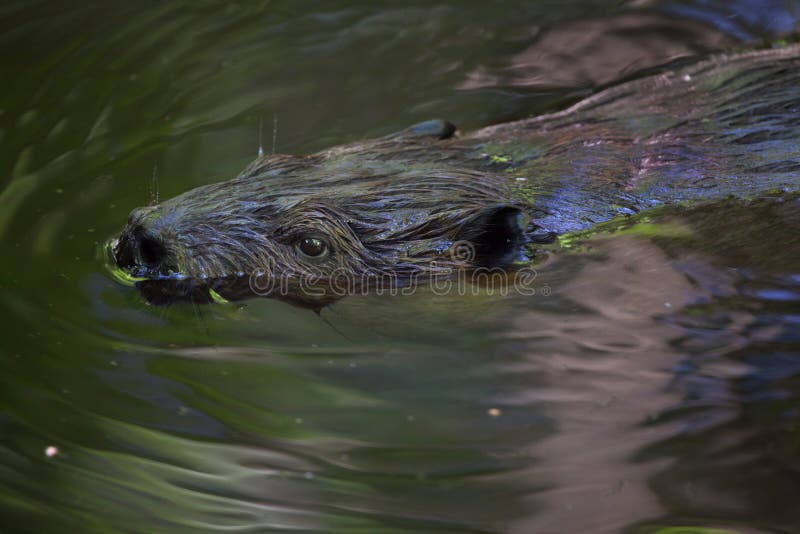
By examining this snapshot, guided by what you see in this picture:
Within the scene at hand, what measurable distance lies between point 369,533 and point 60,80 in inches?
156

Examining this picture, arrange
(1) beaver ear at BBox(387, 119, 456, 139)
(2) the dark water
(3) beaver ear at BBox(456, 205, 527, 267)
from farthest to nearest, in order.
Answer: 1. (1) beaver ear at BBox(387, 119, 456, 139)
2. (3) beaver ear at BBox(456, 205, 527, 267)
3. (2) the dark water

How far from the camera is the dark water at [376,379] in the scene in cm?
286

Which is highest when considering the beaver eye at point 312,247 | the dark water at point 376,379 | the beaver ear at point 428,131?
the beaver ear at point 428,131

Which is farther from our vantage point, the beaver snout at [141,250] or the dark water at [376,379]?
the beaver snout at [141,250]

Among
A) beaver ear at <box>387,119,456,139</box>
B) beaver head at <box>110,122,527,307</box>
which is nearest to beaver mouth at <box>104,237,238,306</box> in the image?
beaver head at <box>110,122,527,307</box>

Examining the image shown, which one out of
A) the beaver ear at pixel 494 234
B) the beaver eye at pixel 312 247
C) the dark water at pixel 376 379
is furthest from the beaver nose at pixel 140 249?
the beaver ear at pixel 494 234

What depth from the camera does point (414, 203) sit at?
3670 millimetres

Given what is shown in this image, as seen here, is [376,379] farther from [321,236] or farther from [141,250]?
[141,250]

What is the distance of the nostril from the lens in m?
3.61

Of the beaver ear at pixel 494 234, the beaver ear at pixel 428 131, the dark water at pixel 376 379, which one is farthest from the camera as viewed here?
the beaver ear at pixel 428 131

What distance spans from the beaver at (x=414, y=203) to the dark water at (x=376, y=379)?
0.11 m

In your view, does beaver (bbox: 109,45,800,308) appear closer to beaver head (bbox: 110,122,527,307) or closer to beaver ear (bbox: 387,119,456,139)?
beaver head (bbox: 110,122,527,307)

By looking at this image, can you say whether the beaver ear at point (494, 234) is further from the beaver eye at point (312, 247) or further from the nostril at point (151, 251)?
the nostril at point (151, 251)

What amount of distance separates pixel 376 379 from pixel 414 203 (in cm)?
70
